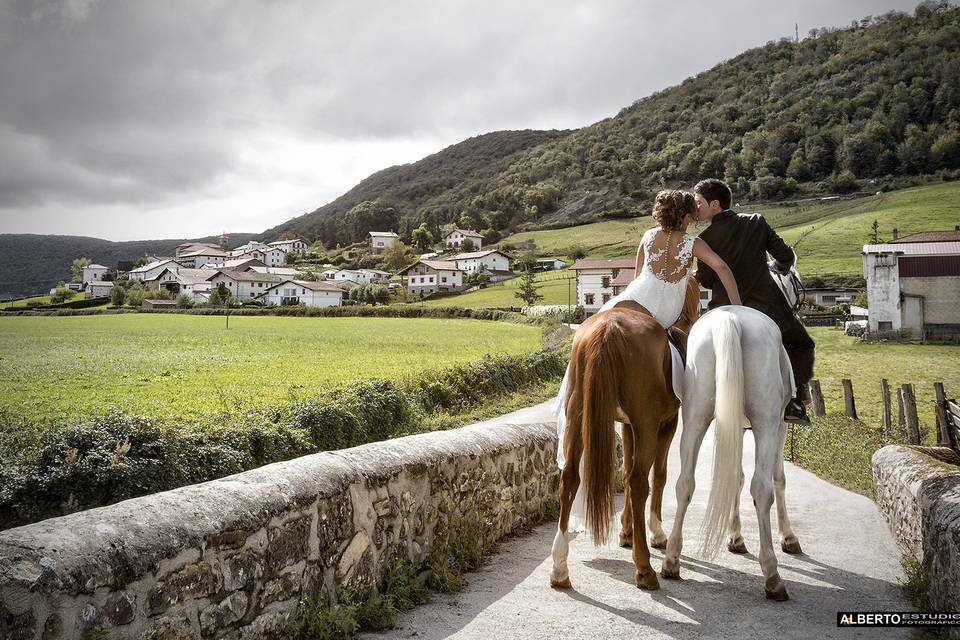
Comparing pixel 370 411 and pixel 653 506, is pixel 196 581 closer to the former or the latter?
pixel 653 506

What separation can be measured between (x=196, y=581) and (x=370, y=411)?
39.1 ft

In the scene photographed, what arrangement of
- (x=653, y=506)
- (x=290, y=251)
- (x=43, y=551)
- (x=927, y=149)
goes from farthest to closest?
(x=290, y=251), (x=927, y=149), (x=653, y=506), (x=43, y=551)

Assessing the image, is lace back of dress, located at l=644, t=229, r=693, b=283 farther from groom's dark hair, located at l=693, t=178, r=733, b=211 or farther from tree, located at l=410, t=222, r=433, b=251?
tree, located at l=410, t=222, r=433, b=251

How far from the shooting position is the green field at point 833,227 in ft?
273

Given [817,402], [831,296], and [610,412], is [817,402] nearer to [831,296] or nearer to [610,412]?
[610,412]

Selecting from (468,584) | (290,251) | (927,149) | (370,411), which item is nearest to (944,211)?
→ (927,149)

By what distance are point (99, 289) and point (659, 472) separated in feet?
262

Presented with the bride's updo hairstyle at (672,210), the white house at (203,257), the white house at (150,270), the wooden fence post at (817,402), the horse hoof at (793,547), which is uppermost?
the white house at (203,257)

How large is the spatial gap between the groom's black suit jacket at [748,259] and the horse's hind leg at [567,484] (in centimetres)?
231

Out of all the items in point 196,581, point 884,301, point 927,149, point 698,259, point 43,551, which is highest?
point 927,149

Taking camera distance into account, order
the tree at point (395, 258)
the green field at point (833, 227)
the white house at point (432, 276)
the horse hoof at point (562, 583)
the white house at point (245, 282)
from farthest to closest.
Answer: the tree at point (395, 258) < the white house at point (432, 276) < the white house at point (245, 282) < the green field at point (833, 227) < the horse hoof at point (562, 583)

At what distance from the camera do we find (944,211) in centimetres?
9138

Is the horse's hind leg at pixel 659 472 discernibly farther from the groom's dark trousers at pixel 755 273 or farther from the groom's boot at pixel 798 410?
the groom's dark trousers at pixel 755 273

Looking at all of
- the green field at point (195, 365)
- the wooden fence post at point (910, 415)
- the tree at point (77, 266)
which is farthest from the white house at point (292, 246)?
the wooden fence post at point (910, 415)
